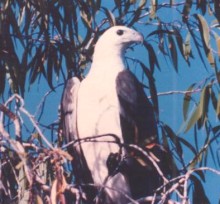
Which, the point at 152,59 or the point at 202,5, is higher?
the point at 202,5

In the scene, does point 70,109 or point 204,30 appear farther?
point 204,30

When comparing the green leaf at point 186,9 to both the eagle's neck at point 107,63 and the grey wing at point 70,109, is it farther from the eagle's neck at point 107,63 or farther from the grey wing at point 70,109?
the grey wing at point 70,109

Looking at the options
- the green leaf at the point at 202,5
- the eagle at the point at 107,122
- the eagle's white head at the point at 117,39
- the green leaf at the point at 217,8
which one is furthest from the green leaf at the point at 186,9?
the eagle at the point at 107,122

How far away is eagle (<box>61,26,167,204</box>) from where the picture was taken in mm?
2994

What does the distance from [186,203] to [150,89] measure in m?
1.58

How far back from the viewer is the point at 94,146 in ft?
10.1

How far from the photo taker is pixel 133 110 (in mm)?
3092

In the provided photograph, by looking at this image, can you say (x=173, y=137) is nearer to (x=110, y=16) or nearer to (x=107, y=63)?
(x=107, y=63)

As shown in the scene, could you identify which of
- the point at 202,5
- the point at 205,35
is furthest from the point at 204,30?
the point at 202,5

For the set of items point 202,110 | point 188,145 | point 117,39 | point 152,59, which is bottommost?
point 188,145

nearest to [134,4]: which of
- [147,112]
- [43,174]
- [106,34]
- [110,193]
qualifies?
[106,34]

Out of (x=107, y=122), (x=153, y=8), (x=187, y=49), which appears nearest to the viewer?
(x=107, y=122)

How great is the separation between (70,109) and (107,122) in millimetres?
170

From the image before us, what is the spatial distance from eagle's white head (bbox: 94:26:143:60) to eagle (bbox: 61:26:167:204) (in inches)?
1.1
